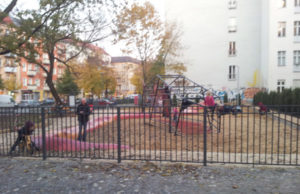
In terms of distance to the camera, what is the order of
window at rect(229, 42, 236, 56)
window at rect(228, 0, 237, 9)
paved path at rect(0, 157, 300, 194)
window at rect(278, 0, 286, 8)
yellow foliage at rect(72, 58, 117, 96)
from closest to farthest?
paved path at rect(0, 157, 300, 194), window at rect(278, 0, 286, 8), window at rect(228, 0, 237, 9), window at rect(229, 42, 236, 56), yellow foliage at rect(72, 58, 117, 96)

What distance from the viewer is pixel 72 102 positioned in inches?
842

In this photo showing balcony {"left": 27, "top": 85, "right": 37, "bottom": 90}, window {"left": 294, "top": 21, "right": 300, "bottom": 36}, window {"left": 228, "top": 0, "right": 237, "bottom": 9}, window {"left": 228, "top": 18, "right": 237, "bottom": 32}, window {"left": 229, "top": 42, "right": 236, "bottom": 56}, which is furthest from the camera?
balcony {"left": 27, "top": 85, "right": 37, "bottom": 90}

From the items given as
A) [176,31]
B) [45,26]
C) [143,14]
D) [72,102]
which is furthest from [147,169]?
[176,31]

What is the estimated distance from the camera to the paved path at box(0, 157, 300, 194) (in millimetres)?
4582

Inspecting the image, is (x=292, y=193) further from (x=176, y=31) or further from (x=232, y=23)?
(x=232, y=23)

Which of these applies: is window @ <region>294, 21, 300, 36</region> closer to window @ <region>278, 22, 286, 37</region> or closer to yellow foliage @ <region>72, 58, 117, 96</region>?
window @ <region>278, 22, 286, 37</region>

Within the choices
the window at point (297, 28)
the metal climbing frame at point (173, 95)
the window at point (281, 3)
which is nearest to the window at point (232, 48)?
the window at point (281, 3)

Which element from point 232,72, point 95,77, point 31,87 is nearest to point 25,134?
point 95,77

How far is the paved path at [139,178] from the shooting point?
15.0ft

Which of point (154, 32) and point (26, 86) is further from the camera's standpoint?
point (26, 86)

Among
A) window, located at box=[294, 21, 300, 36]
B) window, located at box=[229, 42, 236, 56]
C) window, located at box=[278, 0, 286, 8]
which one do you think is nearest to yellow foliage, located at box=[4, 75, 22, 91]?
window, located at box=[229, 42, 236, 56]

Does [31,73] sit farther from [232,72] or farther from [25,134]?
[25,134]

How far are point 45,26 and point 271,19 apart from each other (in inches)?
1093

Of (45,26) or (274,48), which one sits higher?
(274,48)
